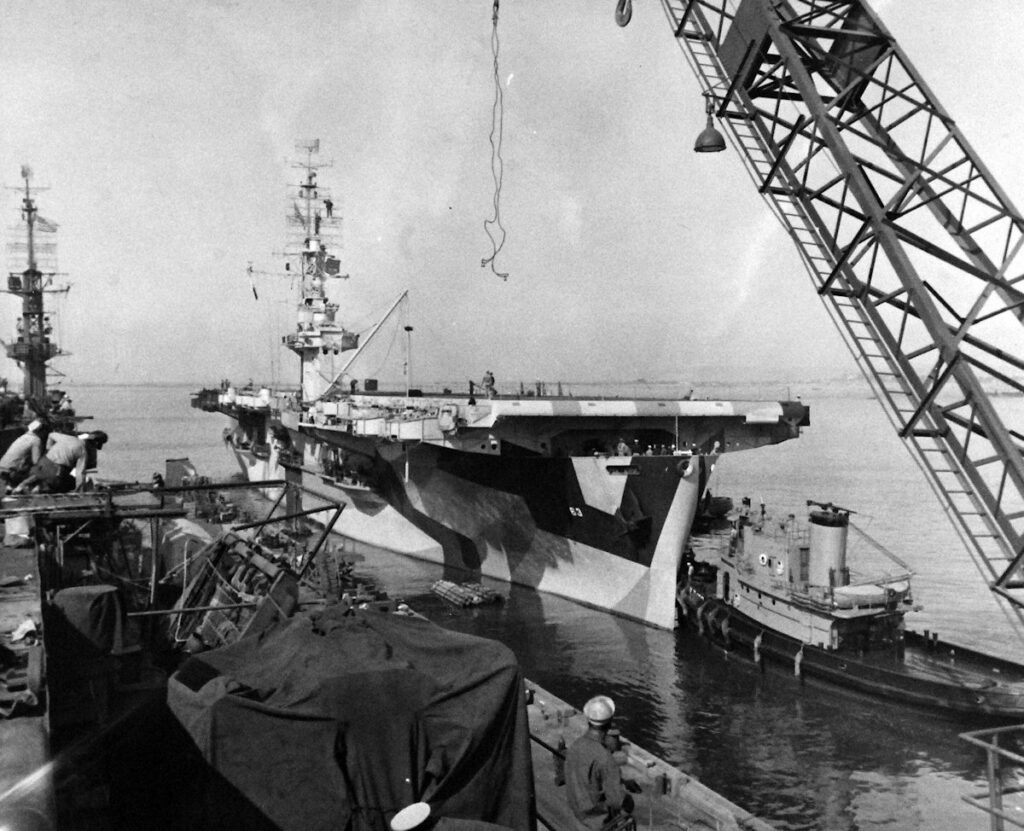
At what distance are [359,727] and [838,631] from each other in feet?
42.8

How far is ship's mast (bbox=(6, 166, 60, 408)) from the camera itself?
32750mm

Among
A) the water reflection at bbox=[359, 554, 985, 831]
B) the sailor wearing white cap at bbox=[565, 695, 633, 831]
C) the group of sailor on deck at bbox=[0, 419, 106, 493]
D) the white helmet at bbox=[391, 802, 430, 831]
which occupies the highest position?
the group of sailor on deck at bbox=[0, 419, 106, 493]

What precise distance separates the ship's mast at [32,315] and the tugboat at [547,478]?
14.3 meters

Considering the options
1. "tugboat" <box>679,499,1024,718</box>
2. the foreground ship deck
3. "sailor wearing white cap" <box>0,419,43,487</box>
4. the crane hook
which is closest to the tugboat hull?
"tugboat" <box>679,499,1024,718</box>

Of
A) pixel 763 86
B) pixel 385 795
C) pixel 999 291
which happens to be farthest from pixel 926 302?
pixel 385 795

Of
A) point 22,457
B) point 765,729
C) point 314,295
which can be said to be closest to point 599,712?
point 22,457

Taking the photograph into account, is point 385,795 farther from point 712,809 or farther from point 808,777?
point 808,777

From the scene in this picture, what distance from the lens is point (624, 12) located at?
957 centimetres

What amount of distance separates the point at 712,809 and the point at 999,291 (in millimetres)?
5108

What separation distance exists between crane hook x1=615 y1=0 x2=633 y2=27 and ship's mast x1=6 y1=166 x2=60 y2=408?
101 feet

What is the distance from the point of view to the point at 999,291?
23.8ft

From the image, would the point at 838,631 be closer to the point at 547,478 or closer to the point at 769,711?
the point at 769,711

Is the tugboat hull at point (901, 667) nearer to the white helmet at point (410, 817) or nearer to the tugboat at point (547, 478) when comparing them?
the tugboat at point (547, 478)

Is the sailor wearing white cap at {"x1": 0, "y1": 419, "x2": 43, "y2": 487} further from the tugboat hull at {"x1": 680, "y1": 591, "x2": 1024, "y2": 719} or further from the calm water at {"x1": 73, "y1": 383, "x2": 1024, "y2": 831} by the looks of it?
the tugboat hull at {"x1": 680, "y1": 591, "x2": 1024, "y2": 719}
